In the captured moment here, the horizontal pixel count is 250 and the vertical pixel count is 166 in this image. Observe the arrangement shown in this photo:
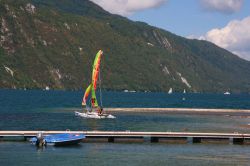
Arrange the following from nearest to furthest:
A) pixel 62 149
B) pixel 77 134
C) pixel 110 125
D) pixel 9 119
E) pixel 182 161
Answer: pixel 182 161, pixel 62 149, pixel 77 134, pixel 110 125, pixel 9 119

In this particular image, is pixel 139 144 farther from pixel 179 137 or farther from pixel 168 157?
pixel 168 157

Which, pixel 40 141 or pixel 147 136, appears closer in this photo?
pixel 40 141

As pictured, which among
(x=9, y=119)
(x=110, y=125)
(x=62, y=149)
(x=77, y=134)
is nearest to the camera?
(x=62, y=149)

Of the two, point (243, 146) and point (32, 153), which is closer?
point (32, 153)

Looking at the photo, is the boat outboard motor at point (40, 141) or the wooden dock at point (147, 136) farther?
the wooden dock at point (147, 136)

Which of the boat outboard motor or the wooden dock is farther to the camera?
the wooden dock

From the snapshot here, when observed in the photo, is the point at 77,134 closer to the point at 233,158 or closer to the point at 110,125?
the point at 233,158

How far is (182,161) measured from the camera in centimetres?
8019

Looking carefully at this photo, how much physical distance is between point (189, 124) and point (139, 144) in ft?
142

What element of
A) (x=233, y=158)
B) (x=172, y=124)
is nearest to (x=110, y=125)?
(x=172, y=124)

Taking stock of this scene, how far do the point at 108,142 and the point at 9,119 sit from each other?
5320 cm

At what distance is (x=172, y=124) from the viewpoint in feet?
452

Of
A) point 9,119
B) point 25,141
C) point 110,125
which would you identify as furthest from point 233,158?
point 9,119

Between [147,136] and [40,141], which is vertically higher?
[147,136]
